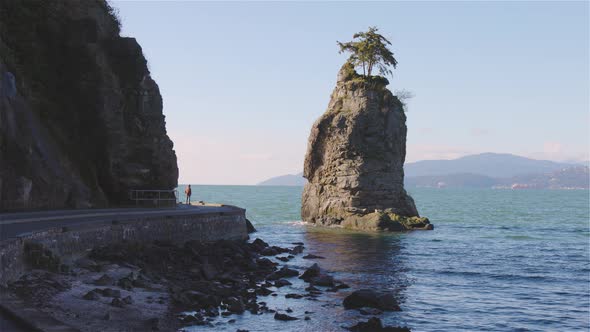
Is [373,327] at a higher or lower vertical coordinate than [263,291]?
lower

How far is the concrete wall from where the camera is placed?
21719mm

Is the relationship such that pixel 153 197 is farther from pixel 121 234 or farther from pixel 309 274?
pixel 309 274

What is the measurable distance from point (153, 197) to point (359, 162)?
30.0 metres

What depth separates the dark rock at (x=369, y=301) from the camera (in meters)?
27.1

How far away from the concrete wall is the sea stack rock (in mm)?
19822

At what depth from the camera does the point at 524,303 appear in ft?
98.3

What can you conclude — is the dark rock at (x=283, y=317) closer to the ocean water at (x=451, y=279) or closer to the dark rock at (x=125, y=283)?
the ocean water at (x=451, y=279)

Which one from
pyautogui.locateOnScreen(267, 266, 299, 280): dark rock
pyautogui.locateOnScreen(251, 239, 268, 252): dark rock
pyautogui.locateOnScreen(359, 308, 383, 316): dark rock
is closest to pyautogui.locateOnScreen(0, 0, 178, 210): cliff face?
pyautogui.locateOnScreen(251, 239, 268, 252): dark rock

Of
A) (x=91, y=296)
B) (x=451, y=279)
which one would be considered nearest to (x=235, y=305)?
(x=91, y=296)

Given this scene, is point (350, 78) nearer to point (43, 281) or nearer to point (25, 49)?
point (25, 49)

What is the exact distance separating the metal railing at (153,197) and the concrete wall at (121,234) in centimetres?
410

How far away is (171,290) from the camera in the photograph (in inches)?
1032

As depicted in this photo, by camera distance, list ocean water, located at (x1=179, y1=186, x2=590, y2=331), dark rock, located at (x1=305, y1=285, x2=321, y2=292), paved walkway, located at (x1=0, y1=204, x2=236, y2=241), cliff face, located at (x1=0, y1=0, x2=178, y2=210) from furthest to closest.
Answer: cliff face, located at (x1=0, y1=0, x2=178, y2=210) → dark rock, located at (x1=305, y1=285, x2=321, y2=292) → paved walkway, located at (x1=0, y1=204, x2=236, y2=241) → ocean water, located at (x1=179, y1=186, x2=590, y2=331)

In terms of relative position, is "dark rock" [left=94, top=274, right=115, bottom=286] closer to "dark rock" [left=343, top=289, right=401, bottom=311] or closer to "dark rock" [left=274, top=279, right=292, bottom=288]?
"dark rock" [left=274, top=279, right=292, bottom=288]
